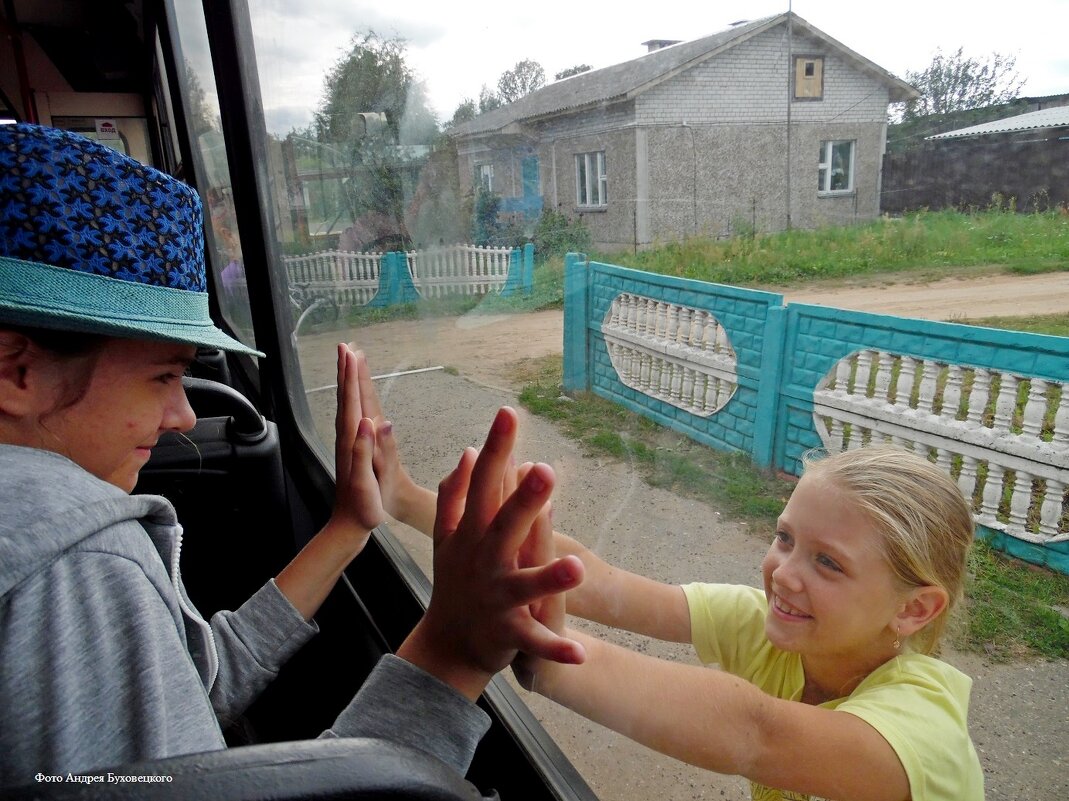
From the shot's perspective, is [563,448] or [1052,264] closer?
[1052,264]

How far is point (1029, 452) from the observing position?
508 millimetres

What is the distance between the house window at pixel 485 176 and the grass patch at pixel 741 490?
26cm

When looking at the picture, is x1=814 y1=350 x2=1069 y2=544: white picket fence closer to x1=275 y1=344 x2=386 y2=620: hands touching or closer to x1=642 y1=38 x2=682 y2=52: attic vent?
x1=642 y1=38 x2=682 y2=52: attic vent

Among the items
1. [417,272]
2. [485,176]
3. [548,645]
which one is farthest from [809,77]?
[417,272]

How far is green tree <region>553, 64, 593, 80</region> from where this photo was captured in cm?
80

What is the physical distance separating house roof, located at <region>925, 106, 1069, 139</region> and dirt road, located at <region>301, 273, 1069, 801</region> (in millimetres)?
95

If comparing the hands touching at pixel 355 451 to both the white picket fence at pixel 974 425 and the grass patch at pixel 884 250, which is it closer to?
the grass patch at pixel 884 250

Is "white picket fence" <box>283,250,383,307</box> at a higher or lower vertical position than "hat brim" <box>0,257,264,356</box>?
lower

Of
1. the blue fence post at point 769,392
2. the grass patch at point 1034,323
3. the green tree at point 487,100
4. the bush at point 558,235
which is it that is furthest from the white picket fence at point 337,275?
the grass patch at point 1034,323

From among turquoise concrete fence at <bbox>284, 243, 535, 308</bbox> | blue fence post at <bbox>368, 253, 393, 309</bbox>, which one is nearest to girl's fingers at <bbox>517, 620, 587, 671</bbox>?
turquoise concrete fence at <bbox>284, 243, 535, 308</bbox>

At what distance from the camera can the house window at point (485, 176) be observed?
1.06m

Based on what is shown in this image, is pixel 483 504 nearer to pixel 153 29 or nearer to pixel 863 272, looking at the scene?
pixel 863 272

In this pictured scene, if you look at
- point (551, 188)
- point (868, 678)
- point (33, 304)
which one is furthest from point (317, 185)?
point (868, 678)

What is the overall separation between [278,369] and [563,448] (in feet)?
5.62
